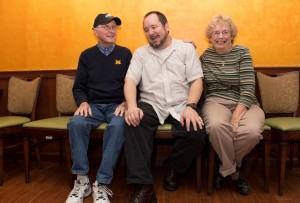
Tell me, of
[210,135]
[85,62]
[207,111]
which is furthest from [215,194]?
[85,62]

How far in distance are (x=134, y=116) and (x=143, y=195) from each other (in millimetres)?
542

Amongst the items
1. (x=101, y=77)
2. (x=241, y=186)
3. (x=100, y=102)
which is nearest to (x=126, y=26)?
(x=101, y=77)

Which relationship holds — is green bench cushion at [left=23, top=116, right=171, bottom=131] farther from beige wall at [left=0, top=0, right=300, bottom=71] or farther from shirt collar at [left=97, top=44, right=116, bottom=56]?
beige wall at [left=0, top=0, right=300, bottom=71]

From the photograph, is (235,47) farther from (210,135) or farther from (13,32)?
(13,32)

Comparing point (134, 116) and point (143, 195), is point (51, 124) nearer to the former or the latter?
point (134, 116)

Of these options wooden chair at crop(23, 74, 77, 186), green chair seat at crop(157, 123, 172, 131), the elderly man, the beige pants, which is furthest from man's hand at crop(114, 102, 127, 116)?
the beige pants

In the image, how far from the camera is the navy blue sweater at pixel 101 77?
2.55 m

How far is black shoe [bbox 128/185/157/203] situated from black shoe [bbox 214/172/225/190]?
0.56 metres

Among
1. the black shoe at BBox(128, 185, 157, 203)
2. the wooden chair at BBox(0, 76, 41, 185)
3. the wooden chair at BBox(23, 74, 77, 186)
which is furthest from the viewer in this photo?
the wooden chair at BBox(0, 76, 41, 185)

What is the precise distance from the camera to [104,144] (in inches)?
85.9

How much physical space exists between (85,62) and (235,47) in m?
1.29

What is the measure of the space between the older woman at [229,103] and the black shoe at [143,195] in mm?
547

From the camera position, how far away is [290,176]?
2637 mm

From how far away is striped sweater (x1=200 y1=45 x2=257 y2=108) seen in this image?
2326 mm
